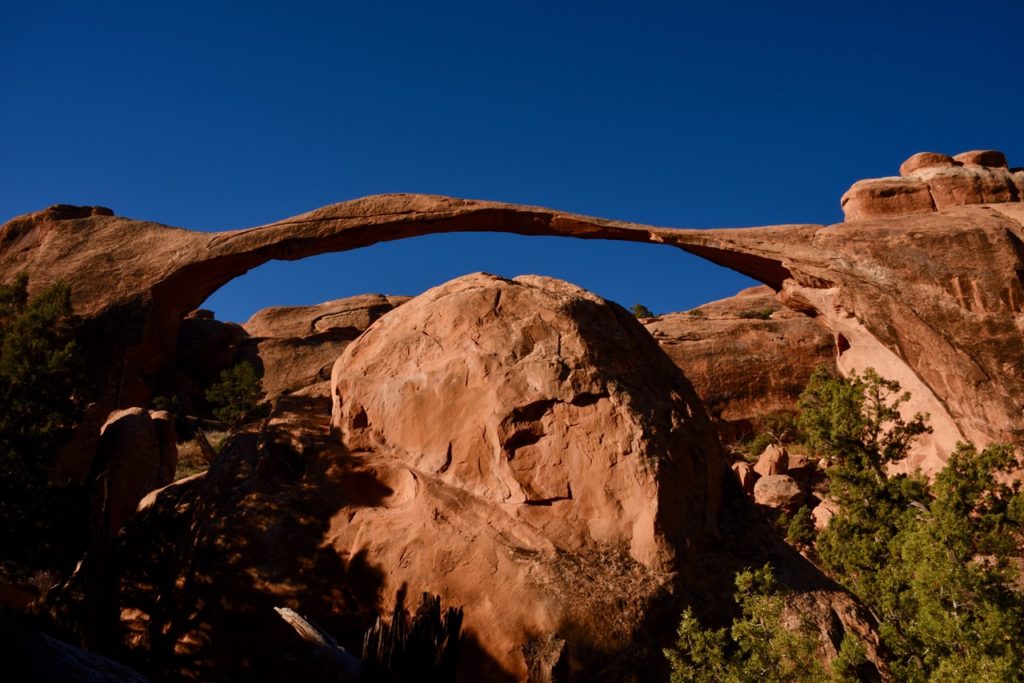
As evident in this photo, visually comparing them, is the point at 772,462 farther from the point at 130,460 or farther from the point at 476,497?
the point at 130,460

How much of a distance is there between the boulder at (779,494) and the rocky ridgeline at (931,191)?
6368 mm

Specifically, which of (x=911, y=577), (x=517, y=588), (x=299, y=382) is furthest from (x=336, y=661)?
(x=299, y=382)

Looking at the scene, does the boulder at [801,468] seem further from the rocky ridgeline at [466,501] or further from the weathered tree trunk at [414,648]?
the weathered tree trunk at [414,648]

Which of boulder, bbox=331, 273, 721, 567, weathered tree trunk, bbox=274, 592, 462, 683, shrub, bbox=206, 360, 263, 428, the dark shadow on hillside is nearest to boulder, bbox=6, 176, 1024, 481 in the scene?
the dark shadow on hillside

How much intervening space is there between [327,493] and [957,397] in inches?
432

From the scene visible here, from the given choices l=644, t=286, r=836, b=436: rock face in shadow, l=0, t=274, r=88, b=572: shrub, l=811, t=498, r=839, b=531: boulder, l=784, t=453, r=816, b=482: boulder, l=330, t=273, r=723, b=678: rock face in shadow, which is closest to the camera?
l=330, t=273, r=723, b=678: rock face in shadow

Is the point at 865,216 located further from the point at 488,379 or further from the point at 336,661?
the point at 336,661

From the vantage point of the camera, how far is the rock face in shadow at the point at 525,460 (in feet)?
19.5

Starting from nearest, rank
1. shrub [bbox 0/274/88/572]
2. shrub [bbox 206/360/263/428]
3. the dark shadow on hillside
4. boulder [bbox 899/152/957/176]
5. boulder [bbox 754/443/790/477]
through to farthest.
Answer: the dark shadow on hillside → shrub [bbox 0/274/88/572] → boulder [bbox 899/152/957/176] → boulder [bbox 754/443/790/477] → shrub [bbox 206/360/263/428]

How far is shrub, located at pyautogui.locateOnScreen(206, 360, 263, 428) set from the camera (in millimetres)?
25438

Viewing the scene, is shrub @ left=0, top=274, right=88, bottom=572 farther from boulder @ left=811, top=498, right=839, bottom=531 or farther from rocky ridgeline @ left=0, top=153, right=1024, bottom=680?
boulder @ left=811, top=498, right=839, bottom=531

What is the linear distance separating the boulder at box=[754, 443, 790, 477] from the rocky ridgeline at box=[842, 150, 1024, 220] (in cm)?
656

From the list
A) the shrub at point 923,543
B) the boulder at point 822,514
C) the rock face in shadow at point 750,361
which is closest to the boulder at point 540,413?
the shrub at point 923,543

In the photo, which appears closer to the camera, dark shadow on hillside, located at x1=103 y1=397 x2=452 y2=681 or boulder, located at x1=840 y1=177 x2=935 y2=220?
dark shadow on hillside, located at x1=103 y1=397 x2=452 y2=681
